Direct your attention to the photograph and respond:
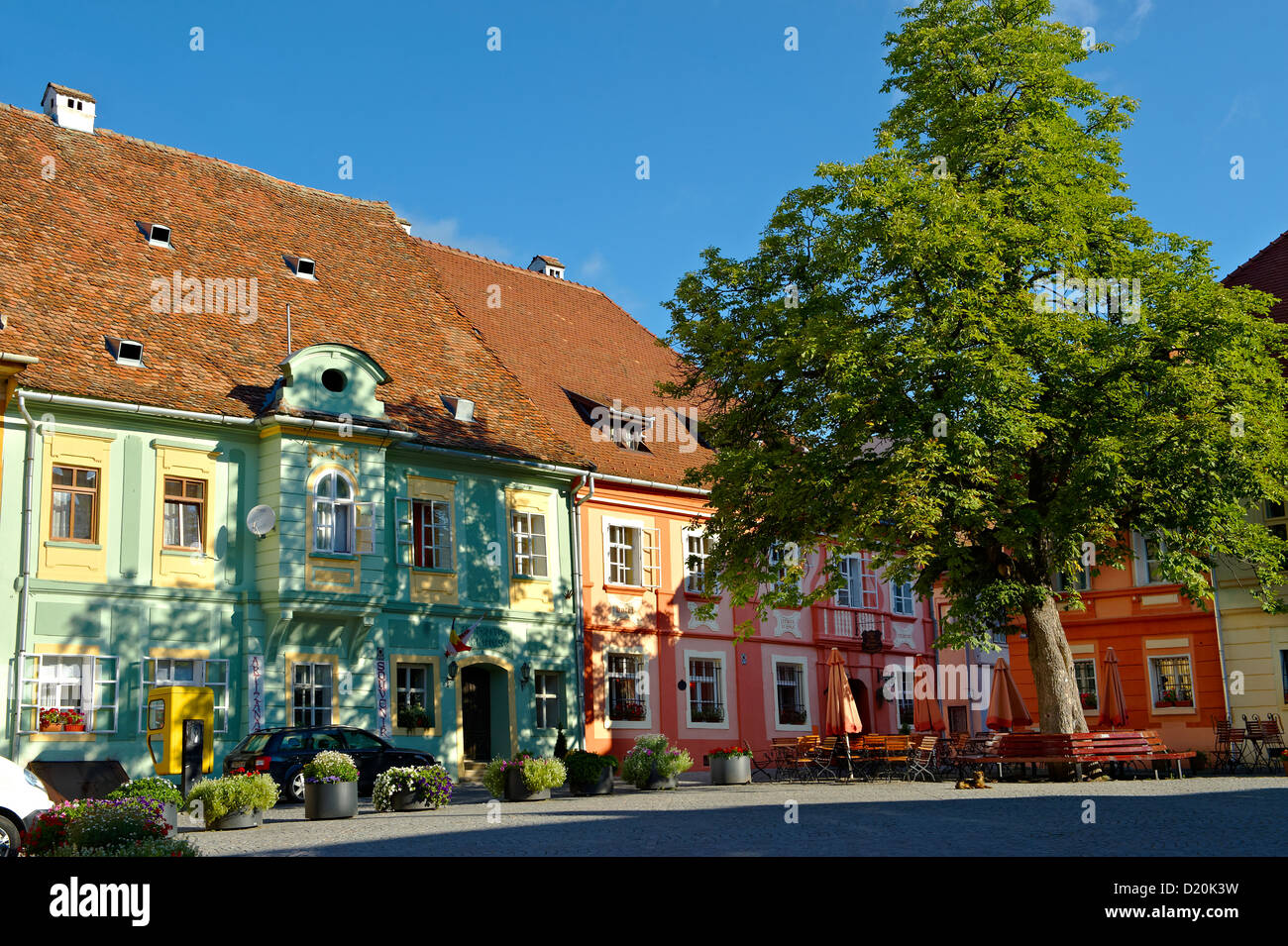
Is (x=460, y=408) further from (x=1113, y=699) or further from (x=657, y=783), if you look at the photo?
(x=1113, y=699)

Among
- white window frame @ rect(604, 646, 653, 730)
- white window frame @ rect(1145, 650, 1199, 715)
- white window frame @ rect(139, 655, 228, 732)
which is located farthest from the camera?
white window frame @ rect(1145, 650, 1199, 715)

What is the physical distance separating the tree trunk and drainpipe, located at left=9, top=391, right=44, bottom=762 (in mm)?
17689

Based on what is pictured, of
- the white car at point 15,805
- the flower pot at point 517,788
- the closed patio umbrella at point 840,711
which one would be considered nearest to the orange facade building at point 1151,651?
the closed patio umbrella at point 840,711

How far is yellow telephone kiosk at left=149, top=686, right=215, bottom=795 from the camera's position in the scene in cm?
1920

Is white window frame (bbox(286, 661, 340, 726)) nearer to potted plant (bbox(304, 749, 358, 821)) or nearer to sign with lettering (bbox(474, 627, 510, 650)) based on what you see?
sign with lettering (bbox(474, 627, 510, 650))

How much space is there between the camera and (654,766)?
23.7 meters

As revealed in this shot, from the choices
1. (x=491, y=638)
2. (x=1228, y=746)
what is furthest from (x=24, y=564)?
(x=1228, y=746)

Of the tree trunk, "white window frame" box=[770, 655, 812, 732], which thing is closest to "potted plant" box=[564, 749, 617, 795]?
the tree trunk

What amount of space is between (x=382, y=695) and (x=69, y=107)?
51.3 feet

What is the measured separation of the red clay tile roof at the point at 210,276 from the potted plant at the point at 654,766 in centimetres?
837
